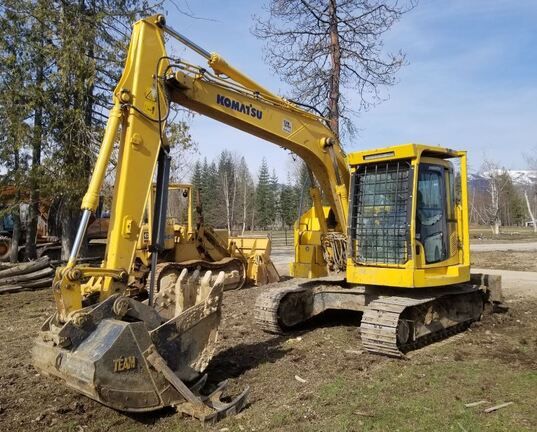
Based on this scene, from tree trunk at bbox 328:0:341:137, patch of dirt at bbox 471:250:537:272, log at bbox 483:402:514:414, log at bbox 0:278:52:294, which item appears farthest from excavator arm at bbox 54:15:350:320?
patch of dirt at bbox 471:250:537:272

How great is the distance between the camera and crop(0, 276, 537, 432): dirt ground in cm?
477

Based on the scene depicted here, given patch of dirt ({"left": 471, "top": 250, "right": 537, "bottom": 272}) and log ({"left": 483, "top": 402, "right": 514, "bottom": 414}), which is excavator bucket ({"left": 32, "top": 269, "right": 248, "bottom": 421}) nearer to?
log ({"left": 483, "top": 402, "right": 514, "bottom": 414})

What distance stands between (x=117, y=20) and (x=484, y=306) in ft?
40.0

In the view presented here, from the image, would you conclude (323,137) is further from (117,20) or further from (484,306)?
(117,20)

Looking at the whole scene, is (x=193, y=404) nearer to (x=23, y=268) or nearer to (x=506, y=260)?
(x=23, y=268)

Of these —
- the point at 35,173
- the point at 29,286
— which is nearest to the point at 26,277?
the point at 29,286

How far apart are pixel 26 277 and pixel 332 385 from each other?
10367 mm

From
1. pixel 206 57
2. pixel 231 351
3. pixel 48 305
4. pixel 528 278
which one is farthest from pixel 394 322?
pixel 528 278

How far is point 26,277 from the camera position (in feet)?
44.8

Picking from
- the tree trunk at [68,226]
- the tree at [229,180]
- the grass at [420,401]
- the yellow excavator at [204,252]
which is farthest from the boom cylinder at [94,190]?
the tree at [229,180]

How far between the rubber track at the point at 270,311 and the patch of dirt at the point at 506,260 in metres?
13.0

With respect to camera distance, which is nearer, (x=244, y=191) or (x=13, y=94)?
(x=13, y=94)

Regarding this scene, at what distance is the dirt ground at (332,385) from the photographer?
4.77 meters

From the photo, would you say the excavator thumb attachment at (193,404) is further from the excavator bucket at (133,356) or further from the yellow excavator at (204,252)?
the yellow excavator at (204,252)
